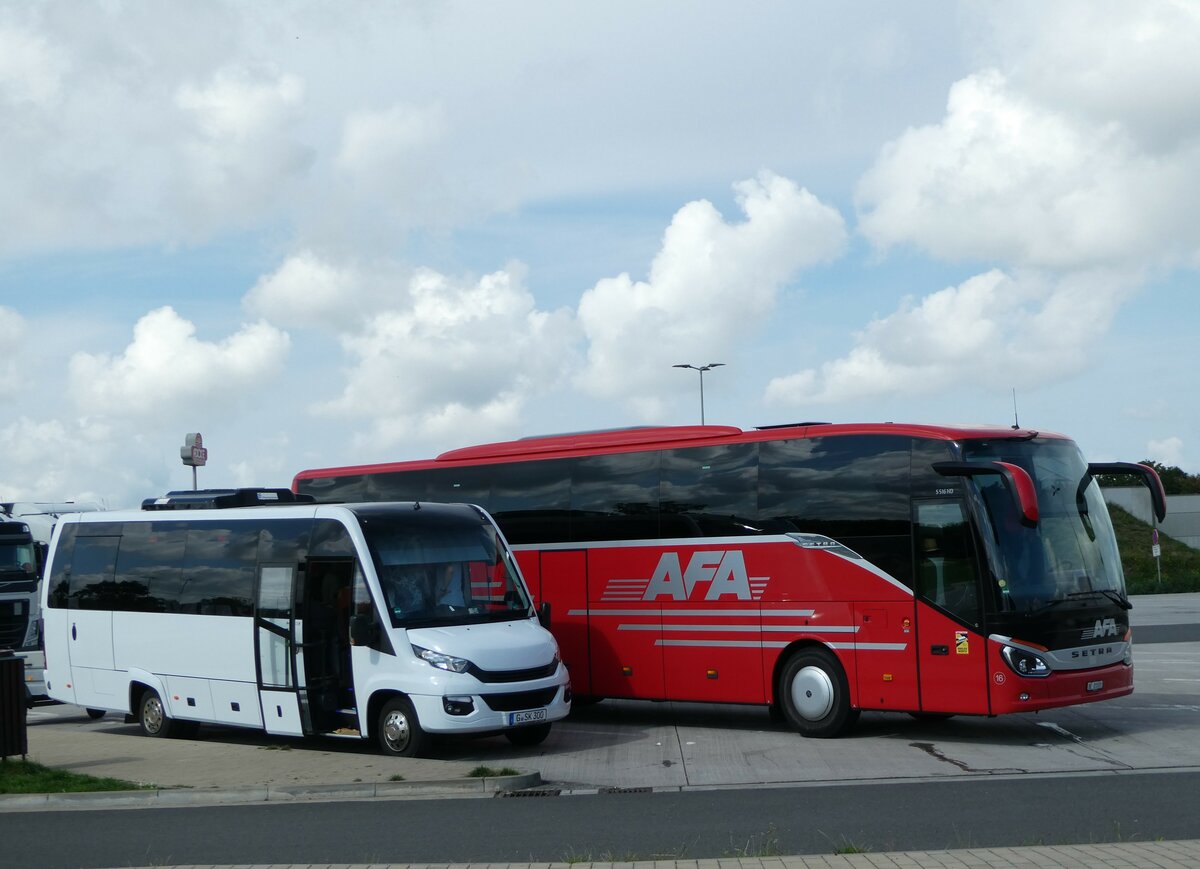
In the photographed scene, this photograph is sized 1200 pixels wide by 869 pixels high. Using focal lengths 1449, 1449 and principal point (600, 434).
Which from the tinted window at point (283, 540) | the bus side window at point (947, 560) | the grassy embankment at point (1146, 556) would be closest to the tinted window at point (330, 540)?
the tinted window at point (283, 540)

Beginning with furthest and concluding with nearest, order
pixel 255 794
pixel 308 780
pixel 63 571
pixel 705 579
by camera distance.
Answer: pixel 63 571 → pixel 705 579 → pixel 308 780 → pixel 255 794

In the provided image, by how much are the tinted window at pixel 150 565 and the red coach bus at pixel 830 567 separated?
4.25 meters

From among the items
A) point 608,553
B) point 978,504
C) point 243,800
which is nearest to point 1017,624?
point 978,504

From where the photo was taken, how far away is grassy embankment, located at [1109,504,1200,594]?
194 feet

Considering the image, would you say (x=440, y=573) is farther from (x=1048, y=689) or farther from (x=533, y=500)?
(x=1048, y=689)

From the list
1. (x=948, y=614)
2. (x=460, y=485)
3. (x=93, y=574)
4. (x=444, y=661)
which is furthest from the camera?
(x=460, y=485)

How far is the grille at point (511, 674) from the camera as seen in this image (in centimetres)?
1428

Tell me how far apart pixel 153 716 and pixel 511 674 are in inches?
205

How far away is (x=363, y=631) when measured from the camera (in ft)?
47.8

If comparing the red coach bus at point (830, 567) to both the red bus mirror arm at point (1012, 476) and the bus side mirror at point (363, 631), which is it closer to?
the red bus mirror arm at point (1012, 476)

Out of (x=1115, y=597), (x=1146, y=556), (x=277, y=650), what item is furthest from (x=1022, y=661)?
(x=1146, y=556)

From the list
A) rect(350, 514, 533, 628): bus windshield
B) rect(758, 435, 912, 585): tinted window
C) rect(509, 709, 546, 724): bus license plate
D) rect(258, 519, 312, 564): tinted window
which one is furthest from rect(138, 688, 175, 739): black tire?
rect(758, 435, 912, 585): tinted window

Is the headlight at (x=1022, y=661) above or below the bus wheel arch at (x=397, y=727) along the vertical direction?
above

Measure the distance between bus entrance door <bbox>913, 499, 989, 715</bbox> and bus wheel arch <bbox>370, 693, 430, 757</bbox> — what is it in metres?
5.08
